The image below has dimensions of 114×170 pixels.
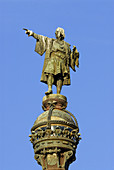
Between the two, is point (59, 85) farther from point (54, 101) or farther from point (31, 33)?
point (31, 33)

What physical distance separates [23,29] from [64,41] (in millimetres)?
2390

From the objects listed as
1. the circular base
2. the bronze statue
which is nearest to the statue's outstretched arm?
the bronze statue

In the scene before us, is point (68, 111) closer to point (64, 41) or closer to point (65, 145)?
point (65, 145)

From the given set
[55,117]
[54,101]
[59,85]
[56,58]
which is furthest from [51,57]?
[55,117]

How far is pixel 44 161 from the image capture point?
20266 millimetres

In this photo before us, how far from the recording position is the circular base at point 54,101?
2198 centimetres

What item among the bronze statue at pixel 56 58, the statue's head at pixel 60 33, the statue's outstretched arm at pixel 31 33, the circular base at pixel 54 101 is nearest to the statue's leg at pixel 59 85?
the bronze statue at pixel 56 58

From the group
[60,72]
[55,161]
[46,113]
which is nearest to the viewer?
[55,161]

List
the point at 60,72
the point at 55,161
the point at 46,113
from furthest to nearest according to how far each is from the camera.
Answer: the point at 60,72 < the point at 46,113 < the point at 55,161

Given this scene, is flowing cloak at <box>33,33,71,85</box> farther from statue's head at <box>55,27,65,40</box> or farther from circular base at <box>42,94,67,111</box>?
circular base at <box>42,94,67,111</box>

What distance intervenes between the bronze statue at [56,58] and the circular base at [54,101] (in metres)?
0.30

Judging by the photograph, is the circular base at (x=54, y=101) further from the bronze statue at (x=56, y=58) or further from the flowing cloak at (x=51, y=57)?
the flowing cloak at (x=51, y=57)

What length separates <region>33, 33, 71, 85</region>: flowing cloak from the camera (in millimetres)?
23031

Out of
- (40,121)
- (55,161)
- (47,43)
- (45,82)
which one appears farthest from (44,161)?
(47,43)
